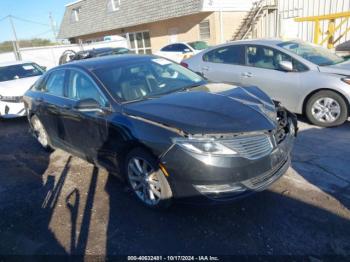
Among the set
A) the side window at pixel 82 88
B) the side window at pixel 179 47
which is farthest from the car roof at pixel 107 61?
the side window at pixel 179 47

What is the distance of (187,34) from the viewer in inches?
760

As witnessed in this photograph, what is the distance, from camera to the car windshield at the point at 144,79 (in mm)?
3449

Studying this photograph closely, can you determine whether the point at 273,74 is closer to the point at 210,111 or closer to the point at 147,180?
the point at 210,111

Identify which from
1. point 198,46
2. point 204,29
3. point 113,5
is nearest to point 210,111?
point 198,46

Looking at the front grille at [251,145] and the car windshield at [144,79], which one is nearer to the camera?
the front grille at [251,145]

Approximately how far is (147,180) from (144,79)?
1.32m

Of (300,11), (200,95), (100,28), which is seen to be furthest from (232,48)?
(100,28)

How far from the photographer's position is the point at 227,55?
6.32 m

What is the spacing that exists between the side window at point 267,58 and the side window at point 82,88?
3480mm

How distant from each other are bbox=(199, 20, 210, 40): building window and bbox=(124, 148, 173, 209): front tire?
16282 mm

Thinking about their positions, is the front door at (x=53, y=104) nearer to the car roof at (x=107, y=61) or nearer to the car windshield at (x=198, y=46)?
the car roof at (x=107, y=61)

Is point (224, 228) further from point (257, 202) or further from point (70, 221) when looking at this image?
point (70, 221)

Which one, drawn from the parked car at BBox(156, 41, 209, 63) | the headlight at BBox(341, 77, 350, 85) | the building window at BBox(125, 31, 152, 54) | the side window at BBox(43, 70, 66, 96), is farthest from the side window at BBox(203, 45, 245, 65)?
the building window at BBox(125, 31, 152, 54)

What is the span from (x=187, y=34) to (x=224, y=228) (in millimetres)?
17940
